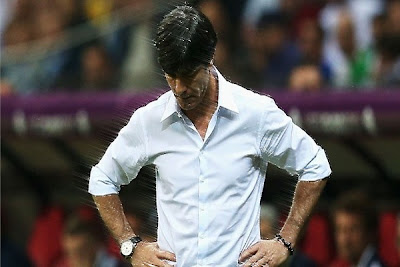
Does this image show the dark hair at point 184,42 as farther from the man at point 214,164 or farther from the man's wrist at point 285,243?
the man's wrist at point 285,243

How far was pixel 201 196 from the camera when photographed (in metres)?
3.96

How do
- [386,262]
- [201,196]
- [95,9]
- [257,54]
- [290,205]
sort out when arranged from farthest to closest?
[95,9], [257,54], [386,262], [290,205], [201,196]

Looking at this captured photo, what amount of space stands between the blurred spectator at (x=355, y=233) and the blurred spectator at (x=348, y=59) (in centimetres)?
125

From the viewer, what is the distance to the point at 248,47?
8.12m

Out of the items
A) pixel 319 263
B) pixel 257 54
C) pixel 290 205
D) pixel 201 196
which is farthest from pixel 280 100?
pixel 201 196

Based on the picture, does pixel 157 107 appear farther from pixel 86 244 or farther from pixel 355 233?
pixel 86 244

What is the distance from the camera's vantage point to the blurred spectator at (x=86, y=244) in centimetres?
682

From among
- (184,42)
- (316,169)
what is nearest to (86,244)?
(316,169)

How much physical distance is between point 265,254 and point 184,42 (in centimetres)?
83

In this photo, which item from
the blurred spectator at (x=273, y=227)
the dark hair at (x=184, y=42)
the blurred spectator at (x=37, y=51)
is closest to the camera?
the dark hair at (x=184, y=42)

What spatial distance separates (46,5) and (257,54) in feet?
10.5

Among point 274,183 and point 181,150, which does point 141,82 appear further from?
point 181,150

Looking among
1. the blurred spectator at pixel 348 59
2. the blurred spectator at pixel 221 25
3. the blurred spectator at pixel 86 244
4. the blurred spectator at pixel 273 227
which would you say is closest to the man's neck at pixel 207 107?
the blurred spectator at pixel 273 227

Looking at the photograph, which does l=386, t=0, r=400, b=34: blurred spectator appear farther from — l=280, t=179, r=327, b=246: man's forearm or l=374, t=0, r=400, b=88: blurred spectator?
l=280, t=179, r=327, b=246: man's forearm
